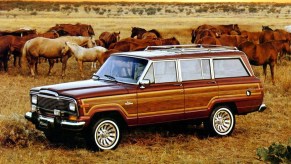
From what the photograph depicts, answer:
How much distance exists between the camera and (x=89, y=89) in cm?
968

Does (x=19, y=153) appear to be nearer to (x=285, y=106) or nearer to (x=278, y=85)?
(x=285, y=106)

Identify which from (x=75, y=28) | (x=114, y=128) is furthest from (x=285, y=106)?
(x=75, y=28)

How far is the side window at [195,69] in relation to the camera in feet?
34.6

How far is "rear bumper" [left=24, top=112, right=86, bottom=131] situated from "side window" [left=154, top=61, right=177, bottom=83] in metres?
1.70

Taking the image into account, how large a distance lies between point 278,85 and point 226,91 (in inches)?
330

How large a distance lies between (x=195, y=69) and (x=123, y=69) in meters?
1.34

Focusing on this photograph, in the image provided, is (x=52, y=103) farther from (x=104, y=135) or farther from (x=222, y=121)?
(x=222, y=121)

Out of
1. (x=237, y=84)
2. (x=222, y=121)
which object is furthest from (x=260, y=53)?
(x=222, y=121)

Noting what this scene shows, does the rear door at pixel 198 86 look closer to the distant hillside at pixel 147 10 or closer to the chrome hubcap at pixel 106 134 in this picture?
the chrome hubcap at pixel 106 134

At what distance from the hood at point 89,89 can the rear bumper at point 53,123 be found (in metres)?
0.43

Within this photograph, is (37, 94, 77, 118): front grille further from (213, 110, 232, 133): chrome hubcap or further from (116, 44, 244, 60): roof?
(213, 110, 232, 133): chrome hubcap

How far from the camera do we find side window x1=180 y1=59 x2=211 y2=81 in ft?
34.6

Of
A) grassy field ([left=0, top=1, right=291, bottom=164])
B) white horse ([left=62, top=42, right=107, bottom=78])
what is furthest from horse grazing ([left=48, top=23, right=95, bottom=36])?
grassy field ([left=0, top=1, right=291, bottom=164])

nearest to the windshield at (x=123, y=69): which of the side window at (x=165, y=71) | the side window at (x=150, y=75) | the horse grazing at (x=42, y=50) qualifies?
the side window at (x=150, y=75)
